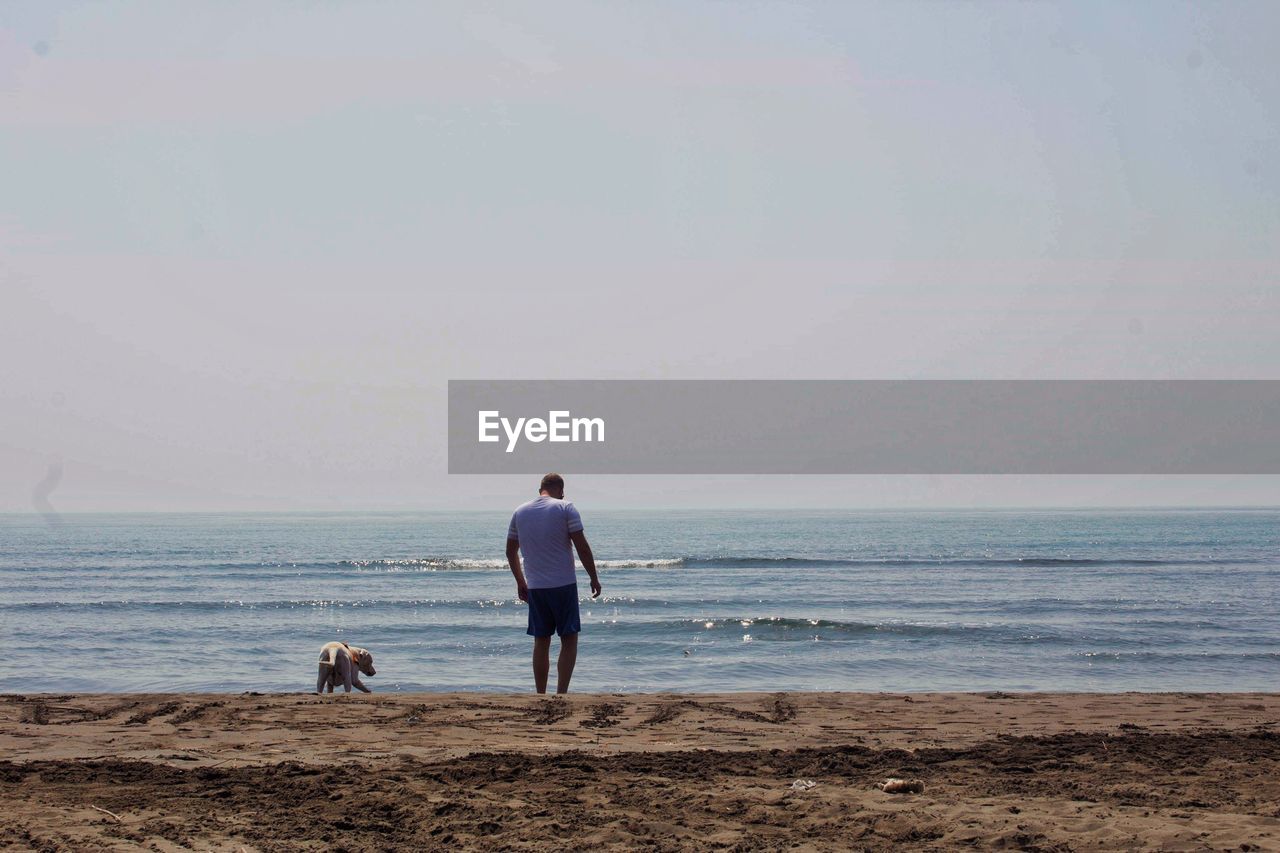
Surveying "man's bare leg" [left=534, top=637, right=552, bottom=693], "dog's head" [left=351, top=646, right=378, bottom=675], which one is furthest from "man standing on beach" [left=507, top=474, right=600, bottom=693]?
"dog's head" [left=351, top=646, right=378, bottom=675]

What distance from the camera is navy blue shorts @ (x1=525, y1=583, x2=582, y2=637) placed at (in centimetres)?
870

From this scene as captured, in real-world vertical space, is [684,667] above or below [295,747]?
below

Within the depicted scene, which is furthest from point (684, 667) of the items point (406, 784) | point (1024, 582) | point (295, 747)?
point (1024, 582)

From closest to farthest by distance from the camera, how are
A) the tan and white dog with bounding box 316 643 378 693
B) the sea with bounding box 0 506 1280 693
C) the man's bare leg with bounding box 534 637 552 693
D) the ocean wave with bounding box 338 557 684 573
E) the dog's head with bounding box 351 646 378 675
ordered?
1. the man's bare leg with bounding box 534 637 552 693
2. the tan and white dog with bounding box 316 643 378 693
3. the dog's head with bounding box 351 646 378 675
4. the sea with bounding box 0 506 1280 693
5. the ocean wave with bounding box 338 557 684 573

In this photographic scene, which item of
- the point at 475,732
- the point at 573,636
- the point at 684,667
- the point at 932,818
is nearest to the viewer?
the point at 932,818

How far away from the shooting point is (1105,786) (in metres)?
5.62

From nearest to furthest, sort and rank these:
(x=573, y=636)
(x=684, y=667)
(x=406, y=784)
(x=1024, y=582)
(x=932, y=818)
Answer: (x=932, y=818), (x=406, y=784), (x=573, y=636), (x=684, y=667), (x=1024, y=582)

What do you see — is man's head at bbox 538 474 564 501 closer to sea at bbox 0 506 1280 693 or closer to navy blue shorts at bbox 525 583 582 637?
navy blue shorts at bbox 525 583 582 637

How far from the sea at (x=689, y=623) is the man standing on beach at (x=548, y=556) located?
4382 mm

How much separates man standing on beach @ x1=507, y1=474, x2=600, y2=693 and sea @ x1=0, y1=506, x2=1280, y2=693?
4.38m

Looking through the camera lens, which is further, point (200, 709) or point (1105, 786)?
point (200, 709)

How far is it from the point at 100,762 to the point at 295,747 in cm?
105

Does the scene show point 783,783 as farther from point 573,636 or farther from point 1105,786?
point 573,636

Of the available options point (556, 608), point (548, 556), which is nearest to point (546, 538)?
point (548, 556)
